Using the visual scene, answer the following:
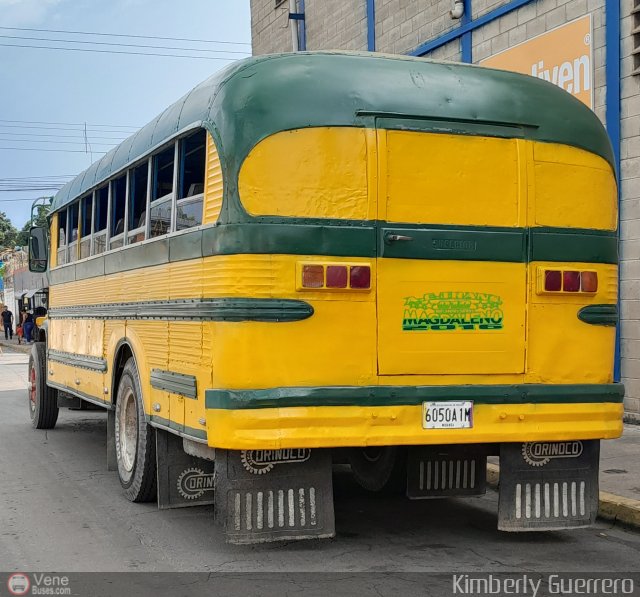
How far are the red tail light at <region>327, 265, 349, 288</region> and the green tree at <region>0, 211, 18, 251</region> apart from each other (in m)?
91.8

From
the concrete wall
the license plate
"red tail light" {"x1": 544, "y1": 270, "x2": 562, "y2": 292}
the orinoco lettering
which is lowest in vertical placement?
the orinoco lettering

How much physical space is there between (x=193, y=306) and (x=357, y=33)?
11.9m

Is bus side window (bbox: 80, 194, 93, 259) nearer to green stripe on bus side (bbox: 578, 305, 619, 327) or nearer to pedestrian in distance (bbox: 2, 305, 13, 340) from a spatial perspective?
green stripe on bus side (bbox: 578, 305, 619, 327)

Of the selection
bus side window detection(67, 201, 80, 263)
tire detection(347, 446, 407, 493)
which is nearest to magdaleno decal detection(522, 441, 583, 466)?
tire detection(347, 446, 407, 493)

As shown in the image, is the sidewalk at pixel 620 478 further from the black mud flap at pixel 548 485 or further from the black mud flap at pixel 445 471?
the black mud flap at pixel 445 471

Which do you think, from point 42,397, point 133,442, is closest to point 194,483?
point 133,442

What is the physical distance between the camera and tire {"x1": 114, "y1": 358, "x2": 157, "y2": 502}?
7105 mm

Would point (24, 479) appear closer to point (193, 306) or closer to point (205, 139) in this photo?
point (193, 306)

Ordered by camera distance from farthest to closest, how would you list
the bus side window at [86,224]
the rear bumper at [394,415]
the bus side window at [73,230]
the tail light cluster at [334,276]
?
the bus side window at [73,230] < the bus side window at [86,224] < the tail light cluster at [334,276] < the rear bumper at [394,415]

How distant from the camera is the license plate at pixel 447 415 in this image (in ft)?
18.9

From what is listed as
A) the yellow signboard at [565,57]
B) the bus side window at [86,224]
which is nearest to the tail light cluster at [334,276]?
the bus side window at [86,224]

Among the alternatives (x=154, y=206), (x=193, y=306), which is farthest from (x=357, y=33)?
(x=193, y=306)

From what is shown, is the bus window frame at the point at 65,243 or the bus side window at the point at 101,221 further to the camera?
the bus window frame at the point at 65,243

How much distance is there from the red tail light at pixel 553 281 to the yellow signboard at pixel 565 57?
5540 mm
